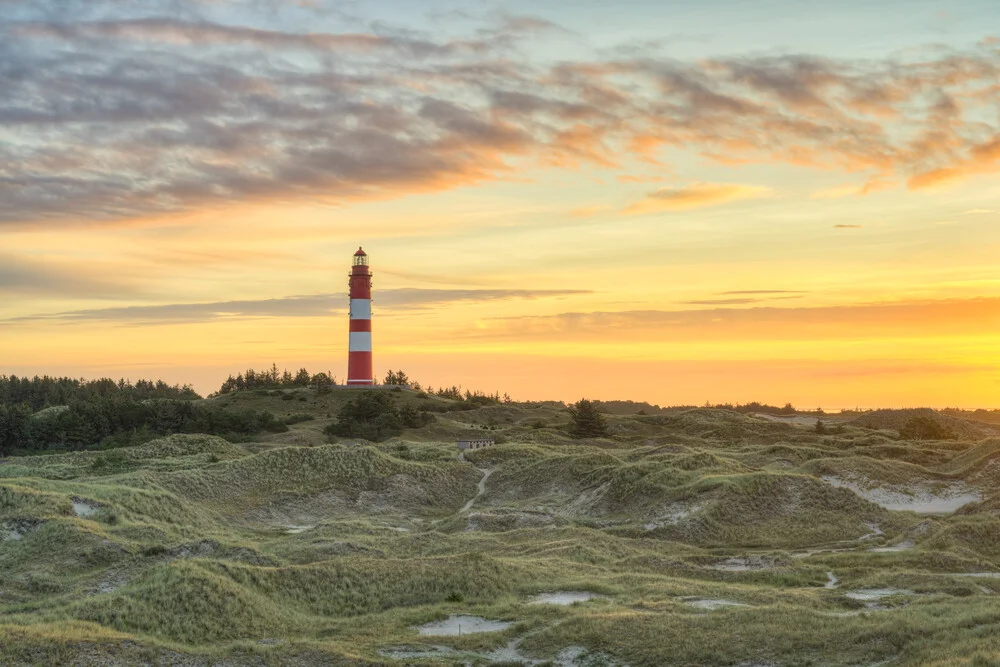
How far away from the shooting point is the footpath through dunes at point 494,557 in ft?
92.5

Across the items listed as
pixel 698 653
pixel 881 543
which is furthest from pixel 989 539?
pixel 698 653

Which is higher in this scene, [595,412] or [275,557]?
[595,412]

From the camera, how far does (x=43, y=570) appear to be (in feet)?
136

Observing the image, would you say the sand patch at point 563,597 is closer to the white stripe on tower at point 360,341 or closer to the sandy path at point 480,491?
the sandy path at point 480,491

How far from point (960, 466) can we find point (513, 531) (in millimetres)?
39100

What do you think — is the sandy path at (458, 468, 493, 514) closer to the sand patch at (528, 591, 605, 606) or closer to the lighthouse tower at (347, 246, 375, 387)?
the sand patch at (528, 591, 605, 606)

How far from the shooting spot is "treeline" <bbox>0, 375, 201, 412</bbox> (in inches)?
5536

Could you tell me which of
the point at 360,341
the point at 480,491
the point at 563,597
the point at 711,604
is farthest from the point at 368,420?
the point at 711,604

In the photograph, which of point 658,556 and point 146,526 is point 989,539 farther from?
→ point 146,526

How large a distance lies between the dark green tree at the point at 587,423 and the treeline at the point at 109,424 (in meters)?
32.7

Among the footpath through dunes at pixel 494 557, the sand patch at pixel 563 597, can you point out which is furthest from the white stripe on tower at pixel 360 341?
the sand patch at pixel 563 597

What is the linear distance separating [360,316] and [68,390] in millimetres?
60060

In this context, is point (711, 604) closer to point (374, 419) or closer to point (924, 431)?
point (374, 419)

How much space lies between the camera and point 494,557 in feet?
136
